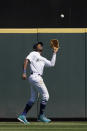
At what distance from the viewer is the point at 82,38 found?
16484 millimetres

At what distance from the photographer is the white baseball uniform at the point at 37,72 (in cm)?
1515

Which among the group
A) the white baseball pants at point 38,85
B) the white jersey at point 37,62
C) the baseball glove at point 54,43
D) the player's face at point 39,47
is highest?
the baseball glove at point 54,43

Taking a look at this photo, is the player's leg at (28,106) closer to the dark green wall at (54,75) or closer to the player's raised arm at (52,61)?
the player's raised arm at (52,61)

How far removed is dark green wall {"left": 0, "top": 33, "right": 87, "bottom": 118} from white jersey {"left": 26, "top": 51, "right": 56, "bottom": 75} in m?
1.26

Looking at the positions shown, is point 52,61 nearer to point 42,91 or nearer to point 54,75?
point 42,91

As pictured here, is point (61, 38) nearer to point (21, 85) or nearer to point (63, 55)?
point (63, 55)

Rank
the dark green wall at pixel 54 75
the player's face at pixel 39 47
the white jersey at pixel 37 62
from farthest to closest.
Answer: the dark green wall at pixel 54 75
the player's face at pixel 39 47
the white jersey at pixel 37 62

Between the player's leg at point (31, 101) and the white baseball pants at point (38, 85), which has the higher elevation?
the white baseball pants at point (38, 85)

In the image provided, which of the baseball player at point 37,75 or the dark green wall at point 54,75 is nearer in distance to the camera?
the baseball player at point 37,75

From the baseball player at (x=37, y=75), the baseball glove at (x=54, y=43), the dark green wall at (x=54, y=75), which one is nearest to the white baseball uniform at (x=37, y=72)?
the baseball player at (x=37, y=75)

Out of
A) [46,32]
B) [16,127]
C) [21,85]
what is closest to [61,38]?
[46,32]

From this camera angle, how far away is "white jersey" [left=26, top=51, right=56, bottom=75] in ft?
49.6
